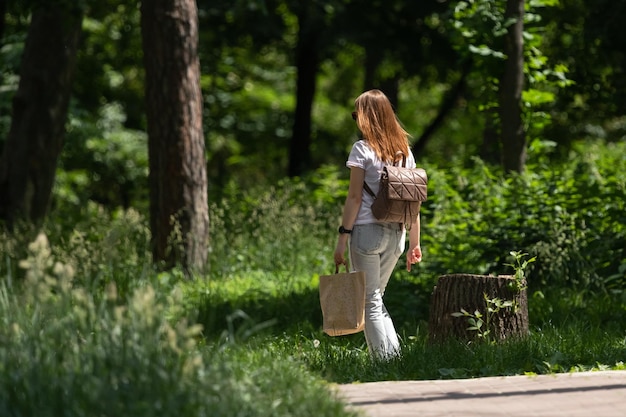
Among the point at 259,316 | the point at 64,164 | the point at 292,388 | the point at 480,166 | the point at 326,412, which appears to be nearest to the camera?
the point at 326,412

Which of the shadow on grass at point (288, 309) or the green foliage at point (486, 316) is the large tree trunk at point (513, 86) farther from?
the green foliage at point (486, 316)

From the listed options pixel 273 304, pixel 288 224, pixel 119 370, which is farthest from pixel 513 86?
pixel 119 370

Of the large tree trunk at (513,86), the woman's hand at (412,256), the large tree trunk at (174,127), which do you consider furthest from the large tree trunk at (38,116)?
the woman's hand at (412,256)

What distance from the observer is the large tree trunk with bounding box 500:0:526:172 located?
43.3ft

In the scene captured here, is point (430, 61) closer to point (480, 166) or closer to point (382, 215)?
point (480, 166)

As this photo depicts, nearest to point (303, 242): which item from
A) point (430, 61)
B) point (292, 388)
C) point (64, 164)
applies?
point (292, 388)

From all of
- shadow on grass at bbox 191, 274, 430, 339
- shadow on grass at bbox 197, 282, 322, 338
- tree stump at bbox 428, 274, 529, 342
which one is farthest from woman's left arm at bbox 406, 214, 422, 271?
shadow on grass at bbox 197, 282, 322, 338

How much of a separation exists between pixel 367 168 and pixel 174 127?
468 centimetres

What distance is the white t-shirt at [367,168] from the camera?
7910 mm

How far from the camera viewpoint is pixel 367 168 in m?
7.94

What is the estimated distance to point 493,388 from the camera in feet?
22.2

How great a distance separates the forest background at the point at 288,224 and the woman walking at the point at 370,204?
2.06 feet

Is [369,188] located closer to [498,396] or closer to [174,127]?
[498,396]

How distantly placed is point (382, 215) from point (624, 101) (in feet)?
36.6
